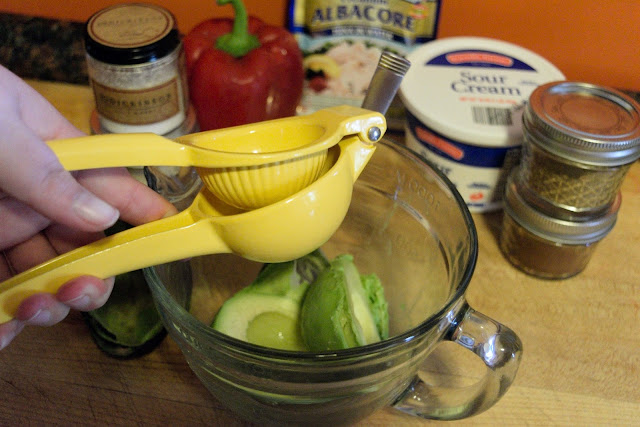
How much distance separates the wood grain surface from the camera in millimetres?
699

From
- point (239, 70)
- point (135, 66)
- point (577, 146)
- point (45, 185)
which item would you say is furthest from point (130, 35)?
point (577, 146)

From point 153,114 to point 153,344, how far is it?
0.35 m

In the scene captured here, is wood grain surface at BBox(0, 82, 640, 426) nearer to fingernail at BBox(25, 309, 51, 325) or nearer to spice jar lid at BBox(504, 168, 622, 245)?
spice jar lid at BBox(504, 168, 622, 245)

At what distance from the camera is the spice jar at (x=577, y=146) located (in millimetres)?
757

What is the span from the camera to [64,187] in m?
0.48

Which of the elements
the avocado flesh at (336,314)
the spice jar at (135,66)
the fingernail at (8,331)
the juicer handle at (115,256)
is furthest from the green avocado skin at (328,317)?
the spice jar at (135,66)

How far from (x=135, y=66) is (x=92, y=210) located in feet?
1.38

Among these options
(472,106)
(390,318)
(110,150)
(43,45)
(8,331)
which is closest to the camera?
(110,150)

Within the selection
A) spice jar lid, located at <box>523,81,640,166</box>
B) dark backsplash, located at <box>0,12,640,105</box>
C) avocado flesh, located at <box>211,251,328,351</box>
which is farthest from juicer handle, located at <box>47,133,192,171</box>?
dark backsplash, located at <box>0,12,640,105</box>

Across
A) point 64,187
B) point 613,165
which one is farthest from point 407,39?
point 64,187

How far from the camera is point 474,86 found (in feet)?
3.15

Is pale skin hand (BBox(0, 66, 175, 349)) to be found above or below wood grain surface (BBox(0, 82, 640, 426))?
above

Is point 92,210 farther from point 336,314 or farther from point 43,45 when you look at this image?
point 43,45

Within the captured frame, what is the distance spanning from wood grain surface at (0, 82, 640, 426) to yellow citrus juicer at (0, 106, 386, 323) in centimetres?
21
